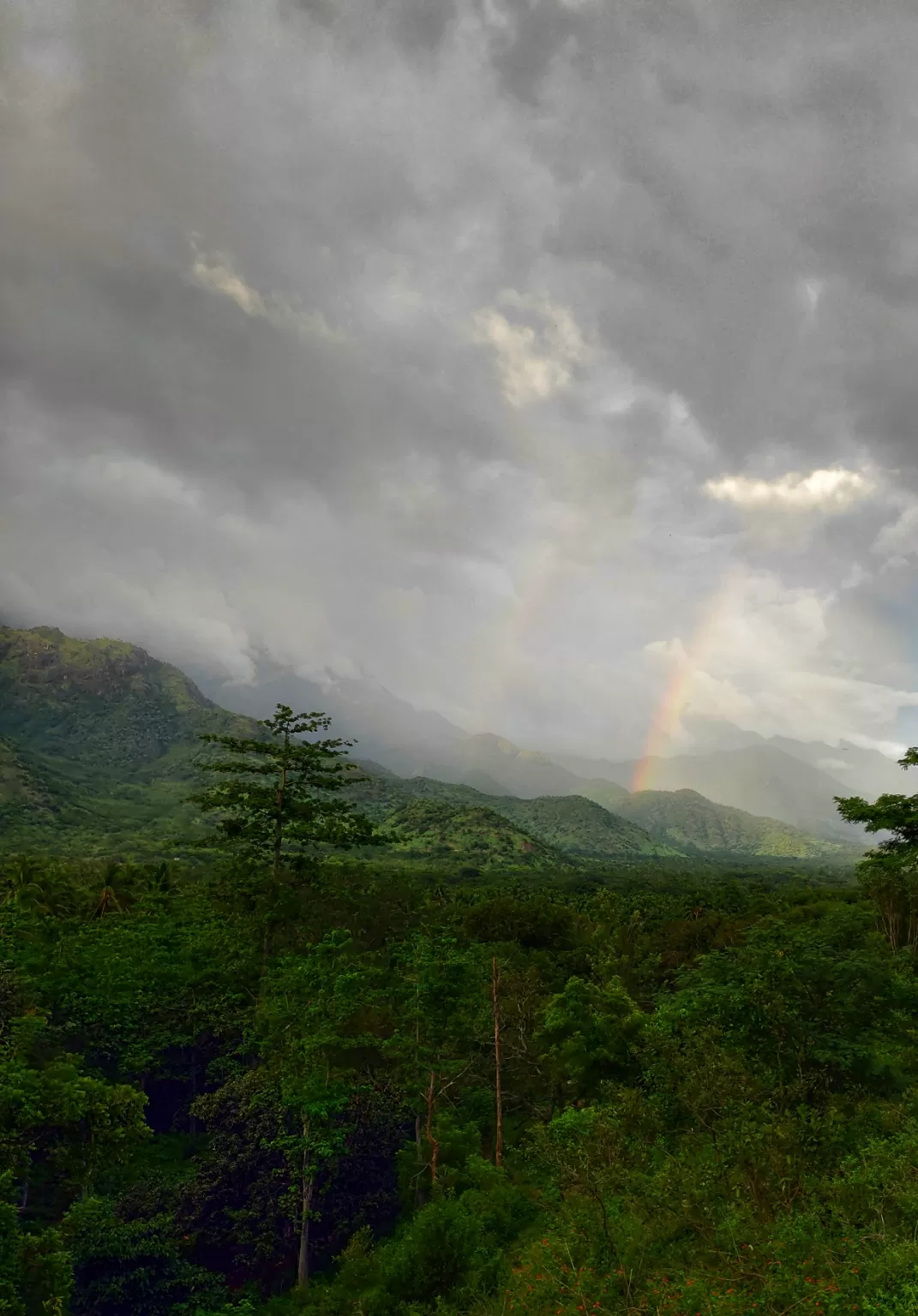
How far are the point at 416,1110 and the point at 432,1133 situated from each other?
2.65 m

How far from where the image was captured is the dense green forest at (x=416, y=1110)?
13281mm

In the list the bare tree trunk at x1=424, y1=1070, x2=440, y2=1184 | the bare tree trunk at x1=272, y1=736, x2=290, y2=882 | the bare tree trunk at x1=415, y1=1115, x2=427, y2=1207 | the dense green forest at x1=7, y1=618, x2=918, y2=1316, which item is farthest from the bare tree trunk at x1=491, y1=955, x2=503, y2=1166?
the bare tree trunk at x1=272, y1=736, x2=290, y2=882

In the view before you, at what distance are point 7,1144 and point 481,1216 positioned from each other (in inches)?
541

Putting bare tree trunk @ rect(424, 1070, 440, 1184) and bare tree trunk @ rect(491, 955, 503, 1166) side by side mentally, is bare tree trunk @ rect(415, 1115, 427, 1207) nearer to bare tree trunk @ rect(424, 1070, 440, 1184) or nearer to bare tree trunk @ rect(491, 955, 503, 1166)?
bare tree trunk @ rect(424, 1070, 440, 1184)

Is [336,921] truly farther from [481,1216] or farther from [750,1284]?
[750,1284]

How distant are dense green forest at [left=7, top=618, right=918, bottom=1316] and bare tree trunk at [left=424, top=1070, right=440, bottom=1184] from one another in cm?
23

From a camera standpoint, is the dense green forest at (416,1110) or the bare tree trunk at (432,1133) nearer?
the dense green forest at (416,1110)

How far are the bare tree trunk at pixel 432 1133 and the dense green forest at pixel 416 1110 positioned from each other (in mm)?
226

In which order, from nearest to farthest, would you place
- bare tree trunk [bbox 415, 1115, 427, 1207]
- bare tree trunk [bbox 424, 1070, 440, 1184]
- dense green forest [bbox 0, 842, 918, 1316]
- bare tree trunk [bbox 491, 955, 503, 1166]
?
dense green forest [bbox 0, 842, 918, 1316], bare tree trunk [bbox 424, 1070, 440, 1184], bare tree trunk [bbox 491, 955, 503, 1166], bare tree trunk [bbox 415, 1115, 427, 1207]

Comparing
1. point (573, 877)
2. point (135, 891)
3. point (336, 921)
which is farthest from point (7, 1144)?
point (573, 877)

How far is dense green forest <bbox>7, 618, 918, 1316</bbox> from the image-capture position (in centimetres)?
1328

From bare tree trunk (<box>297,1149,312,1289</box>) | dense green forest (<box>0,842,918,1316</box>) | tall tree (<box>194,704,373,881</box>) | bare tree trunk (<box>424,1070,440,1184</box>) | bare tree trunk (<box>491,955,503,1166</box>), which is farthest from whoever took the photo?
tall tree (<box>194,704,373,881</box>)

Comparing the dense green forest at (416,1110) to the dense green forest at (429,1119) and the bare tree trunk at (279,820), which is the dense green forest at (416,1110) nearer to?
the dense green forest at (429,1119)

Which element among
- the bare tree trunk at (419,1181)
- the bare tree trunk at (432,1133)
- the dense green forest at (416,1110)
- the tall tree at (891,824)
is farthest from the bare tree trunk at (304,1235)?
the tall tree at (891,824)
